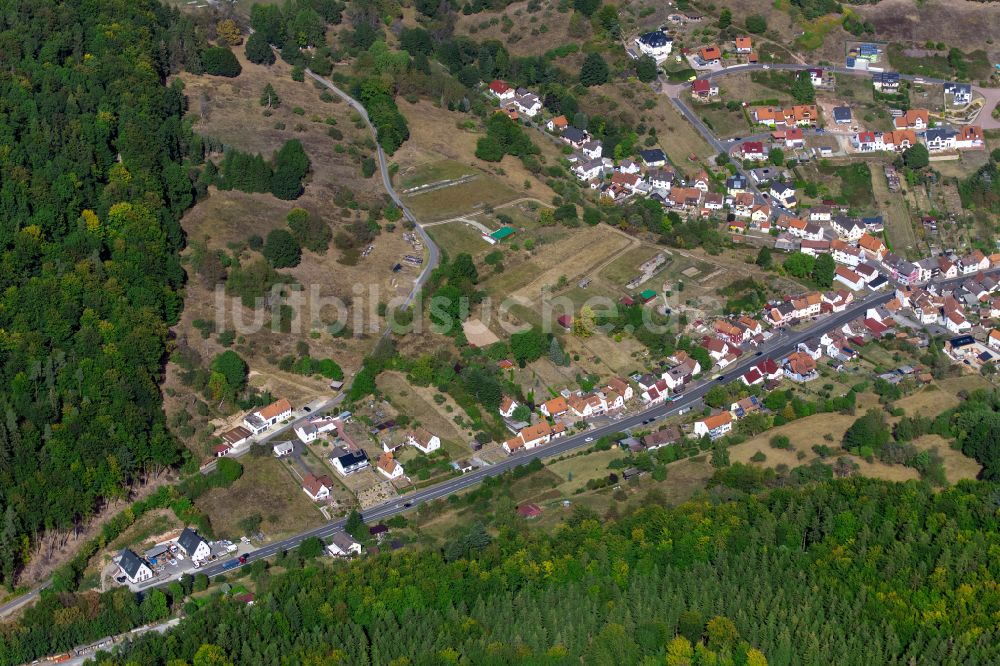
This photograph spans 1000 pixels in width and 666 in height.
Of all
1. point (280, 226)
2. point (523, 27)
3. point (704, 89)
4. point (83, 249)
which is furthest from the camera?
point (523, 27)

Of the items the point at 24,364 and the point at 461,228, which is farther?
the point at 461,228

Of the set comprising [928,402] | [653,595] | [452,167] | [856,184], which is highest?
[653,595]

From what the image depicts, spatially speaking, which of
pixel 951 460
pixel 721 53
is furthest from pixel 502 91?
pixel 951 460

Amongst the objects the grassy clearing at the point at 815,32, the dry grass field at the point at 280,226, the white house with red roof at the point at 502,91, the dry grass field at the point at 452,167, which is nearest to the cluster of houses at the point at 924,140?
the grassy clearing at the point at 815,32

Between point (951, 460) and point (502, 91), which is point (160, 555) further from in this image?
point (502, 91)

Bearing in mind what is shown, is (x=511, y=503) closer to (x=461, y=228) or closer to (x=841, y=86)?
(x=461, y=228)

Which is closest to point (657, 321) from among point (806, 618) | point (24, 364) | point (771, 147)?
point (771, 147)

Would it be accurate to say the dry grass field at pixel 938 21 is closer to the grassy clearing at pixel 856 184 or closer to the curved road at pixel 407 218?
the grassy clearing at pixel 856 184
